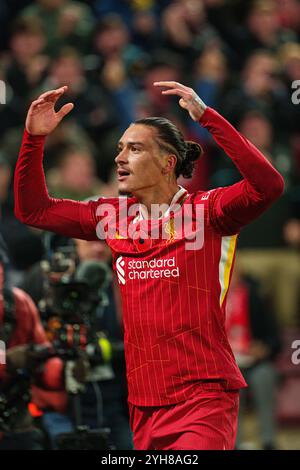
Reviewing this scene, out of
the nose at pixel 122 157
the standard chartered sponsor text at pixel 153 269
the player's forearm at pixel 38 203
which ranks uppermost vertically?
the nose at pixel 122 157

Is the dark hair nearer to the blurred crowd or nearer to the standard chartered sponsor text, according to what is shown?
the standard chartered sponsor text

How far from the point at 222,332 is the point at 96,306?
168 centimetres

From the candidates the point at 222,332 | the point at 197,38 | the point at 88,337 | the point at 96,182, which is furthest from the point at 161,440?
the point at 197,38

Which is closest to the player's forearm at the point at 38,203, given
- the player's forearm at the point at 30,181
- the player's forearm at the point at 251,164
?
the player's forearm at the point at 30,181

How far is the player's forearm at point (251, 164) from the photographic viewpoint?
15.0ft

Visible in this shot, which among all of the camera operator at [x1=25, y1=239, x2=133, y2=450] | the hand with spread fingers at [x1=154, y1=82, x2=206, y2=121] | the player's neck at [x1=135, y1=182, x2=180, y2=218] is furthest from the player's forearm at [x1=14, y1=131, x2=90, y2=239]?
the camera operator at [x1=25, y1=239, x2=133, y2=450]

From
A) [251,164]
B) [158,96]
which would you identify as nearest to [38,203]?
[251,164]

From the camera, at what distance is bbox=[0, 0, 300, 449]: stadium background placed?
32.9ft

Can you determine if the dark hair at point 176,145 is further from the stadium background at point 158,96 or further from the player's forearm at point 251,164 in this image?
the stadium background at point 158,96

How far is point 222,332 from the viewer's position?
486 cm

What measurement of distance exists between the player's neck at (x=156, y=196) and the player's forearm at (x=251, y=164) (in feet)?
1.58

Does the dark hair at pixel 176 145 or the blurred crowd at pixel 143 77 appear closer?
the dark hair at pixel 176 145

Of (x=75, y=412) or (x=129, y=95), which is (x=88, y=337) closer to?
(x=75, y=412)

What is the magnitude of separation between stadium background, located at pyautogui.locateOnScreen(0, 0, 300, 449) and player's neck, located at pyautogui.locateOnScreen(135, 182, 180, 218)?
4.10 metres
